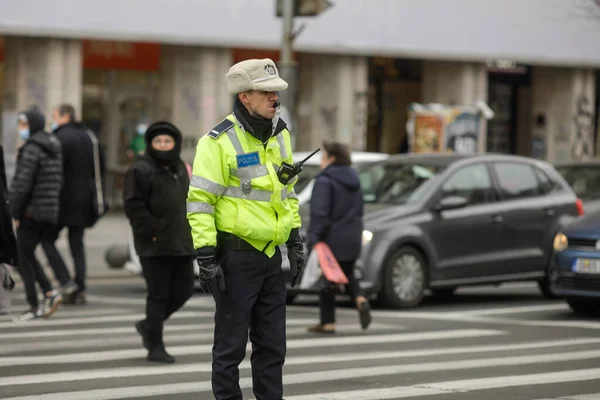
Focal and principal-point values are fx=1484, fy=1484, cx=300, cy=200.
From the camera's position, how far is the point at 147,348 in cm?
1085

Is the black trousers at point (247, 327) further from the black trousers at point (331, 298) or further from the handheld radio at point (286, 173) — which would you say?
the black trousers at point (331, 298)

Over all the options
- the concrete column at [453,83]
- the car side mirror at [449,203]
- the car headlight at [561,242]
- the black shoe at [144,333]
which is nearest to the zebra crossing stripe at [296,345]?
the black shoe at [144,333]

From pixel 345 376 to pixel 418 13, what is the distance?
24.7m

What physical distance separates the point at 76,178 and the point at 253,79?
7.84 meters

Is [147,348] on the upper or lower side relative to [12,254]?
lower

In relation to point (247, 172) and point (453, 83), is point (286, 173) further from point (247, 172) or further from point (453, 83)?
point (453, 83)

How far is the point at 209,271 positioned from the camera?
7203mm

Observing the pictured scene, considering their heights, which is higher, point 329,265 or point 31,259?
point 329,265

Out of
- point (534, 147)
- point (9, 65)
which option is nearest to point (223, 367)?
point (9, 65)

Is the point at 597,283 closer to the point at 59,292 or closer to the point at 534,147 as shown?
the point at 59,292

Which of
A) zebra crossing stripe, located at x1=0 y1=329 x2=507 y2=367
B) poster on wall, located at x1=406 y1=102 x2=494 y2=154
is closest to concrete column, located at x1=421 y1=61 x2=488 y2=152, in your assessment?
poster on wall, located at x1=406 y1=102 x2=494 y2=154

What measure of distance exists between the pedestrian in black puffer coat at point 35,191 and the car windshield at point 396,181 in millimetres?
3414

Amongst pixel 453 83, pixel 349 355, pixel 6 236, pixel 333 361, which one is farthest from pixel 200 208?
pixel 453 83

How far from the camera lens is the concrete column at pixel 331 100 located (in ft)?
107
